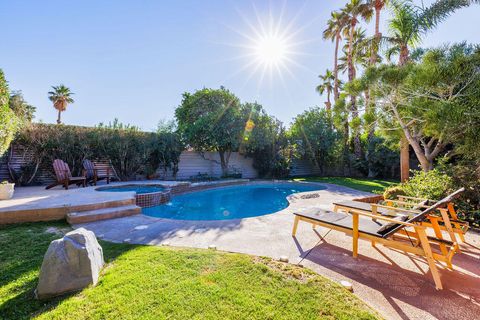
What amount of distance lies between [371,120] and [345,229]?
6.58 m

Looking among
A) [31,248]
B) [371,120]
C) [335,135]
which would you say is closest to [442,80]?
[371,120]

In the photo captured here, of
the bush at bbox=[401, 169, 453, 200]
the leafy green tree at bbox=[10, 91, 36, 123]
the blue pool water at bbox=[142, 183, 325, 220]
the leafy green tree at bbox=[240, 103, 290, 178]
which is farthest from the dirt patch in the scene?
the leafy green tree at bbox=[10, 91, 36, 123]

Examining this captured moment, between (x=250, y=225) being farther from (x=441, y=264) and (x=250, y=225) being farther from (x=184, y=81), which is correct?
(x=184, y=81)

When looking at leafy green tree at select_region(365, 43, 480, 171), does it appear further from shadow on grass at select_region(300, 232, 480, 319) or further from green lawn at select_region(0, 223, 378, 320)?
green lawn at select_region(0, 223, 378, 320)

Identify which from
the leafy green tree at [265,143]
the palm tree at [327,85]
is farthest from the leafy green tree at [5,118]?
the palm tree at [327,85]

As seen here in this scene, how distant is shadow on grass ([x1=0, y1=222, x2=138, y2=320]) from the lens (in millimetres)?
1986

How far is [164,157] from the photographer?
41.7 feet

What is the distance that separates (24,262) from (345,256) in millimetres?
4463

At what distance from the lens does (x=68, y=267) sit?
224 centimetres

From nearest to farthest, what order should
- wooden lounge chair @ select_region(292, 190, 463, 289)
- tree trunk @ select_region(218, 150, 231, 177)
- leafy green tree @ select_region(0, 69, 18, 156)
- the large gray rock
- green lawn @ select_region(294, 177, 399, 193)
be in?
the large gray rock → wooden lounge chair @ select_region(292, 190, 463, 289) → leafy green tree @ select_region(0, 69, 18, 156) → green lawn @ select_region(294, 177, 399, 193) → tree trunk @ select_region(218, 150, 231, 177)

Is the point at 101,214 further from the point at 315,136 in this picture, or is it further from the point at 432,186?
the point at 315,136

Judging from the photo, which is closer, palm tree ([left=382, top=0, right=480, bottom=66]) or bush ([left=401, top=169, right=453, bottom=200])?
bush ([left=401, top=169, right=453, bottom=200])

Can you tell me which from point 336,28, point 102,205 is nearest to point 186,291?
point 102,205

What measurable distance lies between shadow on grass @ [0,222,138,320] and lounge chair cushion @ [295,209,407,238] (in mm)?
3076
